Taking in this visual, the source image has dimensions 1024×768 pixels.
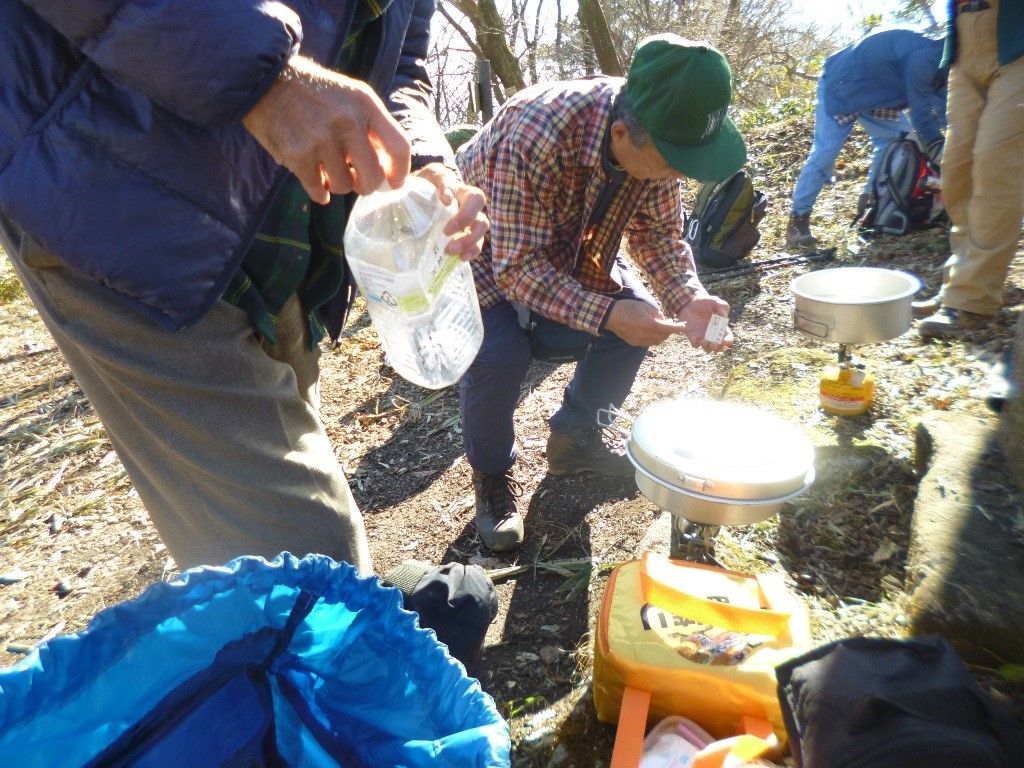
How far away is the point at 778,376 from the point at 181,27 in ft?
10.4

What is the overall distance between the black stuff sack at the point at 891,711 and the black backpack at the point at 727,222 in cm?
415

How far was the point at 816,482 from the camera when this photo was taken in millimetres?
2742

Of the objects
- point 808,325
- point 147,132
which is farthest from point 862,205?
point 147,132

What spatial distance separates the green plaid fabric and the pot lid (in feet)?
3.39

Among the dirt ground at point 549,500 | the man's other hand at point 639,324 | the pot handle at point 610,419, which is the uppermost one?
the man's other hand at point 639,324

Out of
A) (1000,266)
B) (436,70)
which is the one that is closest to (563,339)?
(1000,266)

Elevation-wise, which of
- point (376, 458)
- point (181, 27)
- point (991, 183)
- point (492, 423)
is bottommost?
point (376, 458)

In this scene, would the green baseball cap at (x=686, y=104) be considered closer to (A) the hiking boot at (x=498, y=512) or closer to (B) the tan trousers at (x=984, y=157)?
(A) the hiking boot at (x=498, y=512)

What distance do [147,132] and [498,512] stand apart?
6.85ft

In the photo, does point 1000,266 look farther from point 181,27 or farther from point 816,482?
point 181,27

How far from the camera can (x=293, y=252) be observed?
5.14 ft

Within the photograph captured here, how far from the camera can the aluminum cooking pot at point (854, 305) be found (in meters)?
2.70

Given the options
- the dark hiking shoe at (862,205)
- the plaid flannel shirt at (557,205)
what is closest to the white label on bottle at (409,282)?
the plaid flannel shirt at (557,205)

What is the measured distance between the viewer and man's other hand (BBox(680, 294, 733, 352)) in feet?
8.39
